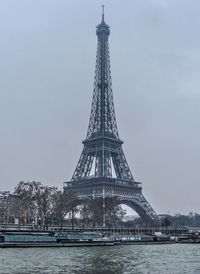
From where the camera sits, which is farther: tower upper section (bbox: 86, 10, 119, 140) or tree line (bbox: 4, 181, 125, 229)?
tower upper section (bbox: 86, 10, 119, 140)

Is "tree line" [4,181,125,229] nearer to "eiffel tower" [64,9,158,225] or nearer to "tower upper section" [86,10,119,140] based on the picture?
"eiffel tower" [64,9,158,225]

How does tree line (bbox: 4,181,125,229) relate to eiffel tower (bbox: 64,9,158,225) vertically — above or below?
below

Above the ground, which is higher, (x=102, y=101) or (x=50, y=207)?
(x=102, y=101)

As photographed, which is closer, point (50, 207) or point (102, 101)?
point (50, 207)

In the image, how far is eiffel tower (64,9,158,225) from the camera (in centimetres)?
15138

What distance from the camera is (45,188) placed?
113250 mm

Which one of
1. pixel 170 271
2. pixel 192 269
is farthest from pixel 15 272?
pixel 192 269

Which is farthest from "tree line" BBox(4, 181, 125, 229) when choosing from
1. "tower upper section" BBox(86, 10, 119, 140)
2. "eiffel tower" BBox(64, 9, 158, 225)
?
"tower upper section" BBox(86, 10, 119, 140)

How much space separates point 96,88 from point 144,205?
41.1 metres

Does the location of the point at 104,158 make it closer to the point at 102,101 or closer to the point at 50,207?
the point at 102,101

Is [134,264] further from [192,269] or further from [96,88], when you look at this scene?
[96,88]

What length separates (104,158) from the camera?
15412cm

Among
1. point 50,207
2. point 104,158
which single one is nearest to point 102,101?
point 104,158

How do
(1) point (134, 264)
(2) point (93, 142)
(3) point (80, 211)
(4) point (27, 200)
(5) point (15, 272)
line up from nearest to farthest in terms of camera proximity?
(5) point (15, 272) → (1) point (134, 264) → (4) point (27, 200) → (3) point (80, 211) → (2) point (93, 142)
